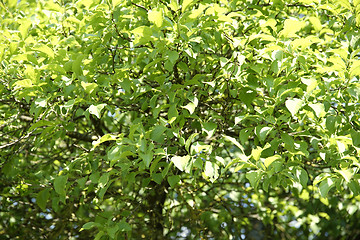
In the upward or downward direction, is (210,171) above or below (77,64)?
below

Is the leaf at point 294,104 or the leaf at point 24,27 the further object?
the leaf at point 24,27

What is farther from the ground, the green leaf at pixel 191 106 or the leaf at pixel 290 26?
the leaf at pixel 290 26

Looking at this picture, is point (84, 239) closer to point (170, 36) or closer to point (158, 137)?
point (158, 137)

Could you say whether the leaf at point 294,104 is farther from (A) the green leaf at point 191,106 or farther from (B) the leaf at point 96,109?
(B) the leaf at point 96,109

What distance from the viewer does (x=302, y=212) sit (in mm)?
4020

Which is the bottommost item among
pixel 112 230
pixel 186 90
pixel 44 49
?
pixel 112 230

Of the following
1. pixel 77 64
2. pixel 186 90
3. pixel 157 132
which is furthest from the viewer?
pixel 186 90

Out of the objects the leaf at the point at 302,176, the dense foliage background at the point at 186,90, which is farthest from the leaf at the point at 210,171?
the leaf at the point at 302,176

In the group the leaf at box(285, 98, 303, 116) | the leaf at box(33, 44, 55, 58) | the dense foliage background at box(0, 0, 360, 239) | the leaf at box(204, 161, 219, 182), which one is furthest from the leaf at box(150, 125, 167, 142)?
the leaf at box(33, 44, 55, 58)

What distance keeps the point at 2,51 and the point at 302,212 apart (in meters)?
3.15

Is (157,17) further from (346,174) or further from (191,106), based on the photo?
(346,174)

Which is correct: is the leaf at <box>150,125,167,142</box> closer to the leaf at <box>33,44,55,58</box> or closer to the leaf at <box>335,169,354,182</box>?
the leaf at <box>33,44,55,58</box>

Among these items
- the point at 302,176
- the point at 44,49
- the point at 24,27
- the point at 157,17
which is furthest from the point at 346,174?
the point at 24,27

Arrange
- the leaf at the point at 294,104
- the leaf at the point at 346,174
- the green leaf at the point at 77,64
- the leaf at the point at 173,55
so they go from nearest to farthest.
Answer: the leaf at the point at 346,174, the leaf at the point at 294,104, the leaf at the point at 173,55, the green leaf at the point at 77,64
